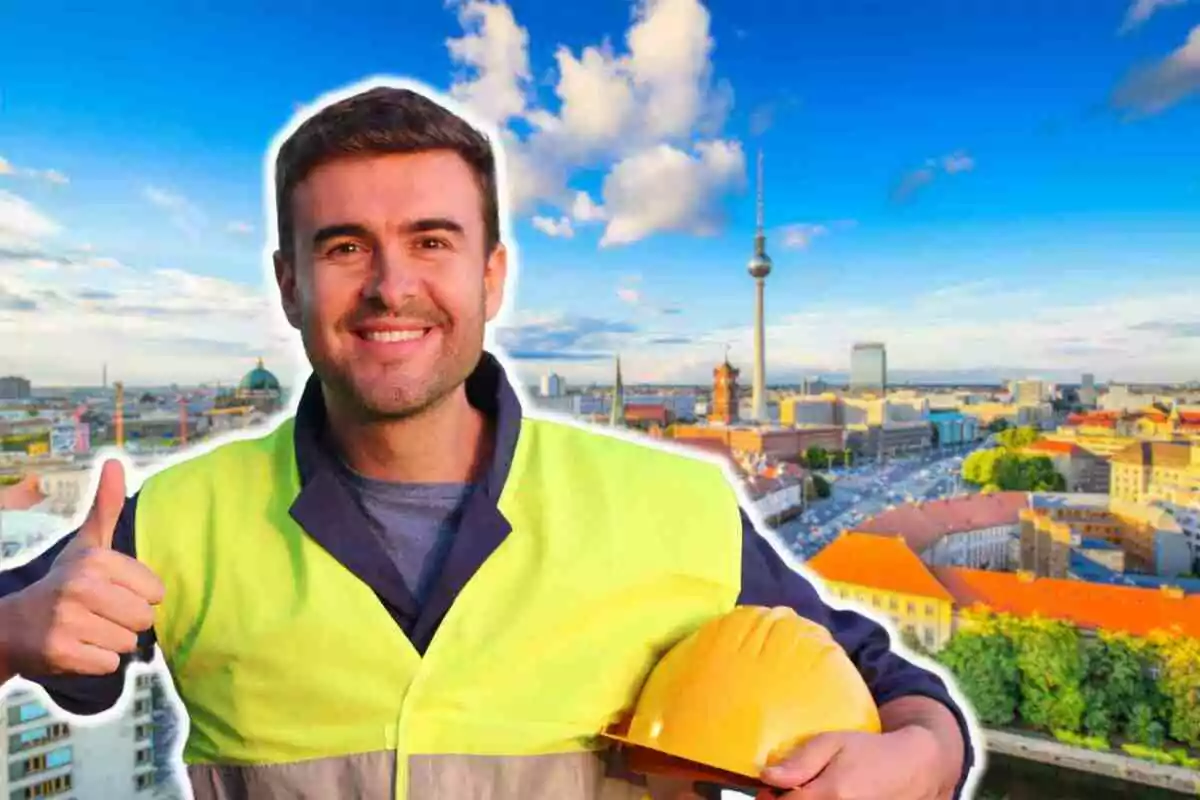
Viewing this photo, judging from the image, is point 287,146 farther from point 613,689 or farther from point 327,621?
point 613,689

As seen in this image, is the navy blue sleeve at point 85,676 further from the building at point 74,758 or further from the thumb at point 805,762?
the building at point 74,758

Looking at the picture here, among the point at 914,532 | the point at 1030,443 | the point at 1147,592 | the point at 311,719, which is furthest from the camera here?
the point at 1030,443

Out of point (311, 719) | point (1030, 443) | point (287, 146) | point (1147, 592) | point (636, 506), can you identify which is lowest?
point (1147, 592)

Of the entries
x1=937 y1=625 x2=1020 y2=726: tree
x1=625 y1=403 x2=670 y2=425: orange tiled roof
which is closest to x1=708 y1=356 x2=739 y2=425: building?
x1=625 y1=403 x2=670 y2=425: orange tiled roof

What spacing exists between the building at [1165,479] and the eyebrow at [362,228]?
14.3m

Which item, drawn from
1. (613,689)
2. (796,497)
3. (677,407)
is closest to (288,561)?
(613,689)

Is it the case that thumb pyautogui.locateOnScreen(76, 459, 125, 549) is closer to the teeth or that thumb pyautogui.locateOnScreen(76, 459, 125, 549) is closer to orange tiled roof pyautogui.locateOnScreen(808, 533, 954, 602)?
the teeth

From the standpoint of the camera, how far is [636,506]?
646 millimetres

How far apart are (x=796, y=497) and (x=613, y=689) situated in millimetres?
16234

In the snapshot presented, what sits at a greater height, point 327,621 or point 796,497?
point 327,621

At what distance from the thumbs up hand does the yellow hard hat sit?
317 millimetres

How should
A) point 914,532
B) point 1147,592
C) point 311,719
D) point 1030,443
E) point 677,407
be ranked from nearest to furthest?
point 311,719 < point 1147,592 < point 914,532 < point 1030,443 < point 677,407

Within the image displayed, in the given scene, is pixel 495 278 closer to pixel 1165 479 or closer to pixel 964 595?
pixel 964 595

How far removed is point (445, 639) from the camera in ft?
1.95
